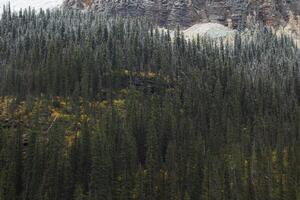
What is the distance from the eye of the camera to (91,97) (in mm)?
136625

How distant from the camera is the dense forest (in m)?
91.3

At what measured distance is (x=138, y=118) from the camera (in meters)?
118

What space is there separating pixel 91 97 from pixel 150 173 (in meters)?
46.6

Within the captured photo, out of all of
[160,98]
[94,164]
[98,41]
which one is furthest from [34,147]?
[98,41]

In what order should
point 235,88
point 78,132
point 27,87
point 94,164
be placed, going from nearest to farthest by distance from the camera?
1. point 94,164
2. point 78,132
3. point 27,87
4. point 235,88

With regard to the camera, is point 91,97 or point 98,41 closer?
point 91,97

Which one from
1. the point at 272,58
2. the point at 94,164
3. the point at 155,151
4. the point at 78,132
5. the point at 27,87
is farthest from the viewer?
the point at 272,58

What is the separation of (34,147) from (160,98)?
50152 mm

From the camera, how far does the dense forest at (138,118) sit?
300ft

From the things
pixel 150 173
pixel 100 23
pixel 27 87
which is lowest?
pixel 150 173

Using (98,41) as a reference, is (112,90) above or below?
below

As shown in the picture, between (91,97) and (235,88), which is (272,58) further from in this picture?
(91,97)

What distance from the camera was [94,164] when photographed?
93062 millimetres

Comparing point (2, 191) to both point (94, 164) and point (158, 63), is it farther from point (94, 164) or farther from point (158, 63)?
point (158, 63)
